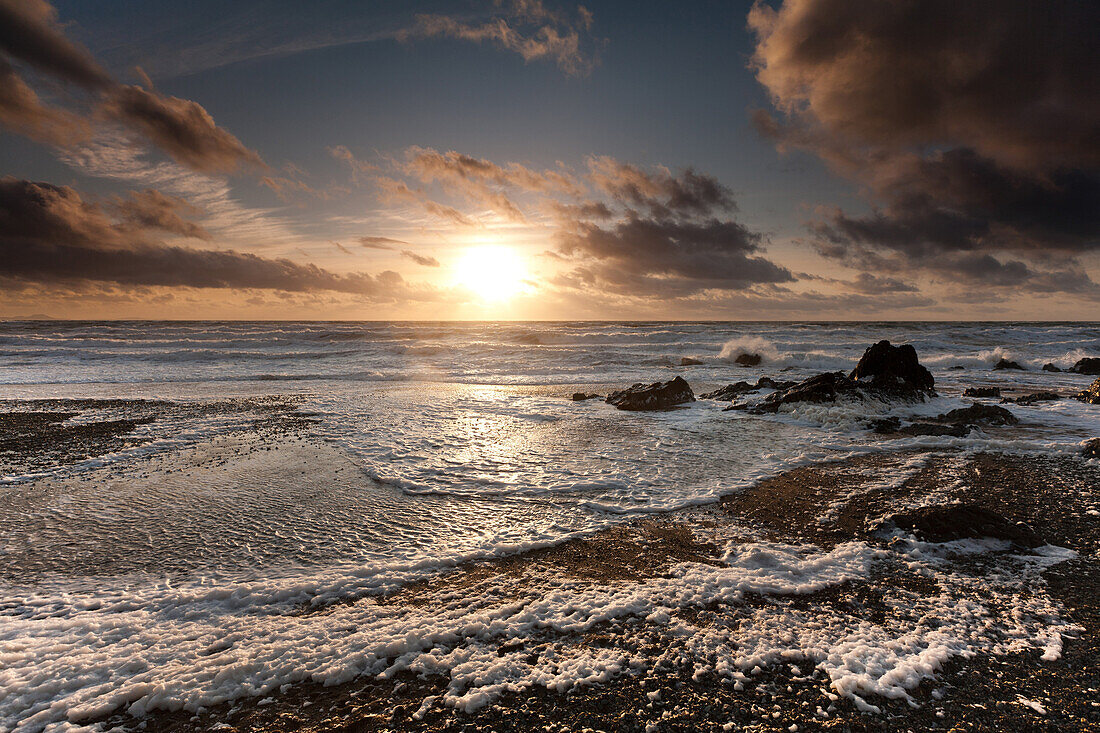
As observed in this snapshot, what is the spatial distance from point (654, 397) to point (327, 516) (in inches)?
355

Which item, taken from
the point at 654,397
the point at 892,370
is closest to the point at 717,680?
the point at 654,397

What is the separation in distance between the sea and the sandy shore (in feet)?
0.56

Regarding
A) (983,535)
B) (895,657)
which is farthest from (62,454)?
(983,535)

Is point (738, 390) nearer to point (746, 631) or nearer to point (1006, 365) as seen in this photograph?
point (746, 631)

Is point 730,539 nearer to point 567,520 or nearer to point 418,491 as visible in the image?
point 567,520

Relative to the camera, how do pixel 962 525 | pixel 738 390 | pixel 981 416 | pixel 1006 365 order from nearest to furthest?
pixel 962 525 < pixel 981 416 < pixel 738 390 < pixel 1006 365

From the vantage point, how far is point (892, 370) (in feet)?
39.7

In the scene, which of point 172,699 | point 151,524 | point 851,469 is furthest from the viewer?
point 851,469

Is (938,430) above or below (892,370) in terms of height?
below

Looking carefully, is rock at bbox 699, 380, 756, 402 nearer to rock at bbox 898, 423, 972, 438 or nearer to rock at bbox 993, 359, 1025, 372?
rock at bbox 898, 423, 972, 438

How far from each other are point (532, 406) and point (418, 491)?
6.52 meters

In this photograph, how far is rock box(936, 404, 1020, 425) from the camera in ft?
32.4

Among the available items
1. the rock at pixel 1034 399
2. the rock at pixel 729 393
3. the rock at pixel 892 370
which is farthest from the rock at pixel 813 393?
the rock at pixel 1034 399

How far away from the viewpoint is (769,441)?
8.84 m
